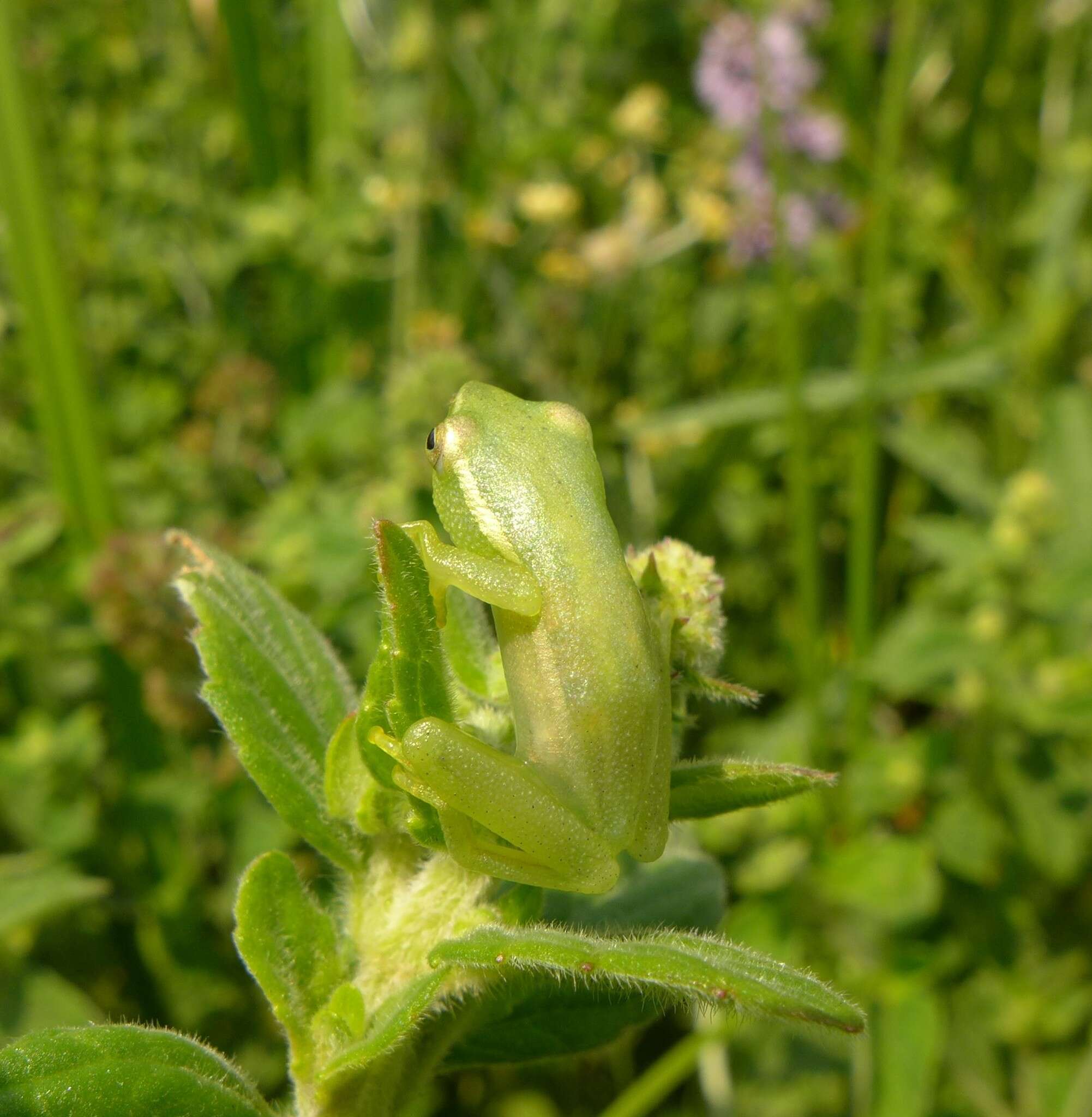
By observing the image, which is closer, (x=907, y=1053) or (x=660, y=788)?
(x=660, y=788)

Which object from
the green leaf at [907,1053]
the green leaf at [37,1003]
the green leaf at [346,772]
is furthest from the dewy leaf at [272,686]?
the green leaf at [907,1053]

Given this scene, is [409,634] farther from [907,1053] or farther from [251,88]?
[251,88]

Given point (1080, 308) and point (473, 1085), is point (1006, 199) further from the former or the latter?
point (473, 1085)

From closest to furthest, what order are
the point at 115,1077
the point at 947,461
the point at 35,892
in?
the point at 115,1077 → the point at 35,892 → the point at 947,461

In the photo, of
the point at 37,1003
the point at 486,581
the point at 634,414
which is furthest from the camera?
the point at 634,414

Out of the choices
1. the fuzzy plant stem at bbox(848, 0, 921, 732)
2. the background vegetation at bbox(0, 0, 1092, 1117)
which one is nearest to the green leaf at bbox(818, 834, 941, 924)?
the background vegetation at bbox(0, 0, 1092, 1117)

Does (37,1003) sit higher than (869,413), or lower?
lower

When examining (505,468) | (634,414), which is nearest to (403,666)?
(505,468)
